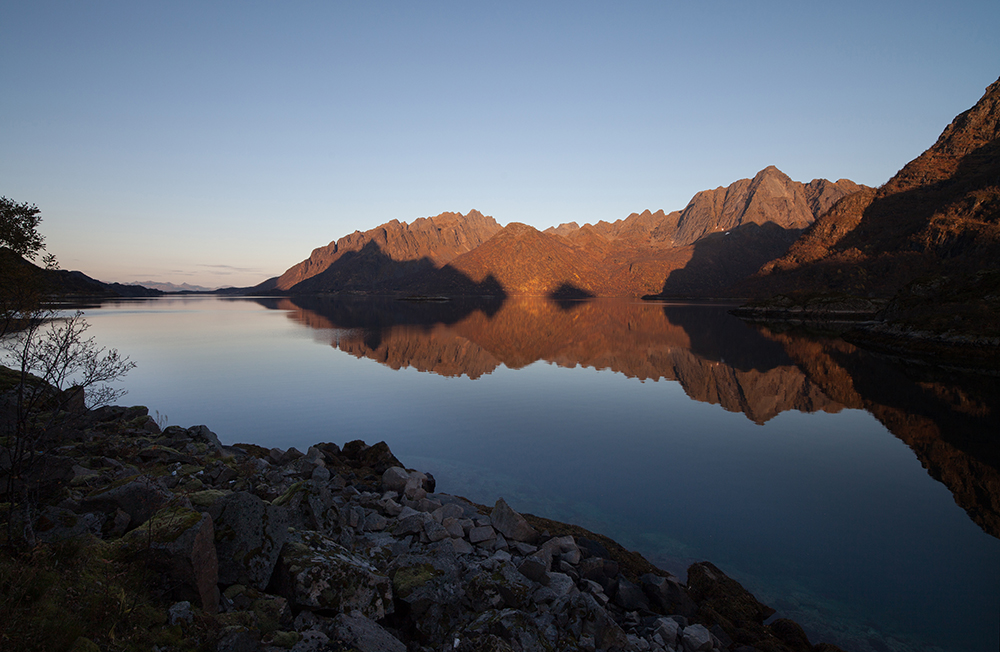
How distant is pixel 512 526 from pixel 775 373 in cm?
3387

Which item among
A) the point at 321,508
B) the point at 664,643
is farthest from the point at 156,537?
the point at 664,643

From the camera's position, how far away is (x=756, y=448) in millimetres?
18984

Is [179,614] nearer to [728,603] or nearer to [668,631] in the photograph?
[668,631]

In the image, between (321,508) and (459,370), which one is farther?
(459,370)

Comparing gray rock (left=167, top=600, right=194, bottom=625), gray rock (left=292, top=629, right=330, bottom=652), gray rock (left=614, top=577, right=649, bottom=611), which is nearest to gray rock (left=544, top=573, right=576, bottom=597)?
gray rock (left=614, top=577, right=649, bottom=611)

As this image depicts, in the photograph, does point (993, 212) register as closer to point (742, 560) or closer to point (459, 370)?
point (459, 370)

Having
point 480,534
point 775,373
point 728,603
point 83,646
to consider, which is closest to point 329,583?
point 83,646

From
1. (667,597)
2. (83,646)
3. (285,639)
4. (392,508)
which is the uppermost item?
(83,646)

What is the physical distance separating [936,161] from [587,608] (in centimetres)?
27175

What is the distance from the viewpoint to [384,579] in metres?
7.26

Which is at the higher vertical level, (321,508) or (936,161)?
(936,161)

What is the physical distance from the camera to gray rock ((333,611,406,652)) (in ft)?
19.4

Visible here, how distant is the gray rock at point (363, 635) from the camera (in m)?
5.91

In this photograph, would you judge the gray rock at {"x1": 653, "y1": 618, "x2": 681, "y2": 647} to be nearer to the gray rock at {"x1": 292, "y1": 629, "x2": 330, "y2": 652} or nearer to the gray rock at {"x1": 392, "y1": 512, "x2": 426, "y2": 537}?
the gray rock at {"x1": 392, "y1": 512, "x2": 426, "y2": 537}
